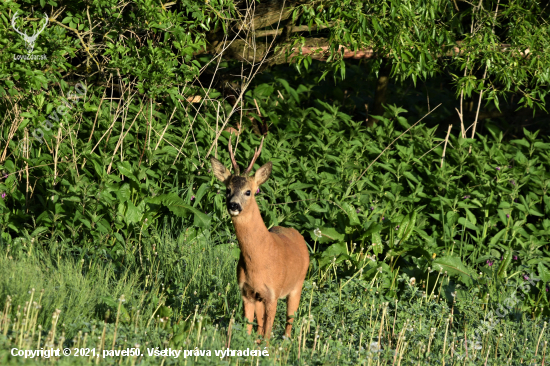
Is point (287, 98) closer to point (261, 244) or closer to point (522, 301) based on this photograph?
point (522, 301)

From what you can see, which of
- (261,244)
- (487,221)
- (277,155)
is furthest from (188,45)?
(487,221)

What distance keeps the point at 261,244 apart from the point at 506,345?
2.36m

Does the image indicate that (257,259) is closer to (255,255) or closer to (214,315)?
(255,255)

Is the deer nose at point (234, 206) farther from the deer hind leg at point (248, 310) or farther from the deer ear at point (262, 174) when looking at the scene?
the deer hind leg at point (248, 310)

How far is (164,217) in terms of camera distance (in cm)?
633

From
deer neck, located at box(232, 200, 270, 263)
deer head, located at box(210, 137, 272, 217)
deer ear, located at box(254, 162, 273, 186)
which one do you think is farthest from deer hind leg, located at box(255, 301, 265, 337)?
deer ear, located at box(254, 162, 273, 186)

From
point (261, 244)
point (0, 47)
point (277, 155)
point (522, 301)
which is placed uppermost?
point (0, 47)

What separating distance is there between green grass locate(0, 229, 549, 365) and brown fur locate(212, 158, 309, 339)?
9.5 inches

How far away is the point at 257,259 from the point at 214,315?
0.99m

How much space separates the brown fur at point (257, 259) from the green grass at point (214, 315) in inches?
9.5

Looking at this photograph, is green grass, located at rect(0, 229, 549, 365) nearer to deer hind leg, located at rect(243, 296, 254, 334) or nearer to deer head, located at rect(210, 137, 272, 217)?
deer hind leg, located at rect(243, 296, 254, 334)

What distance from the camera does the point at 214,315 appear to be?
4.96 meters

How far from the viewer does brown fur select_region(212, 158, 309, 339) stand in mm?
4180

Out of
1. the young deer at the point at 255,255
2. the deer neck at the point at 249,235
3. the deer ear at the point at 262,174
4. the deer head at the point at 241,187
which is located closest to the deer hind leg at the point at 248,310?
the young deer at the point at 255,255
